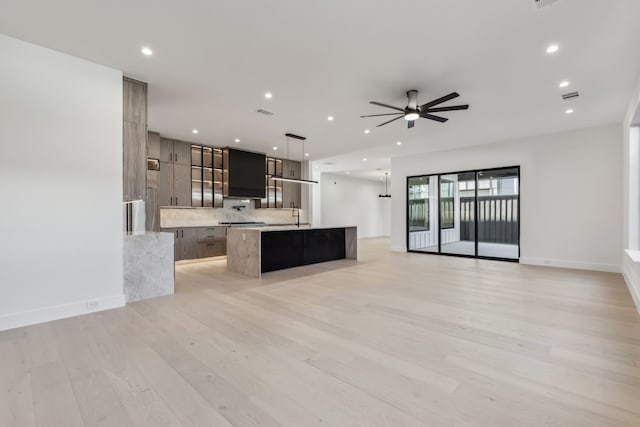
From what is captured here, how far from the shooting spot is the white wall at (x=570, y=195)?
5.92 meters

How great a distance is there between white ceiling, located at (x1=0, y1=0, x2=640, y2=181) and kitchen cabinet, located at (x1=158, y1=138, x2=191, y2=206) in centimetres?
160

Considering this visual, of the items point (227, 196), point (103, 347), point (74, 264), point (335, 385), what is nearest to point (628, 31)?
point (335, 385)

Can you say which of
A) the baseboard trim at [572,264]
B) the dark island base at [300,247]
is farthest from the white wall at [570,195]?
the dark island base at [300,247]

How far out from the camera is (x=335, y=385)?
2.02m

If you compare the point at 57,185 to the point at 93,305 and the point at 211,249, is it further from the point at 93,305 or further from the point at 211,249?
the point at 211,249

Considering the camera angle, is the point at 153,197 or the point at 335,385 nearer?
the point at 335,385

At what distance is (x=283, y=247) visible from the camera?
6.29 m

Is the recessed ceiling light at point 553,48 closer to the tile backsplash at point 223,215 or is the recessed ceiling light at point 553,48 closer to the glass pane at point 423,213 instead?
the glass pane at point 423,213

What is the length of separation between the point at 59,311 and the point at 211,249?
4.17 meters

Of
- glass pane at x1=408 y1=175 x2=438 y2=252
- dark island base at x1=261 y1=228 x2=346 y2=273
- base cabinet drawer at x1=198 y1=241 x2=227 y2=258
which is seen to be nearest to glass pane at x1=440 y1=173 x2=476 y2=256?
glass pane at x1=408 y1=175 x2=438 y2=252

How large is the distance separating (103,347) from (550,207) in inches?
325

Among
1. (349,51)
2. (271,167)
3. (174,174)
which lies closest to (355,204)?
(271,167)

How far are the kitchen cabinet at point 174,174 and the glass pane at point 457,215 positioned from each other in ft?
22.8

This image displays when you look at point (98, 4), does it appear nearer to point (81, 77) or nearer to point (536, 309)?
point (81, 77)
